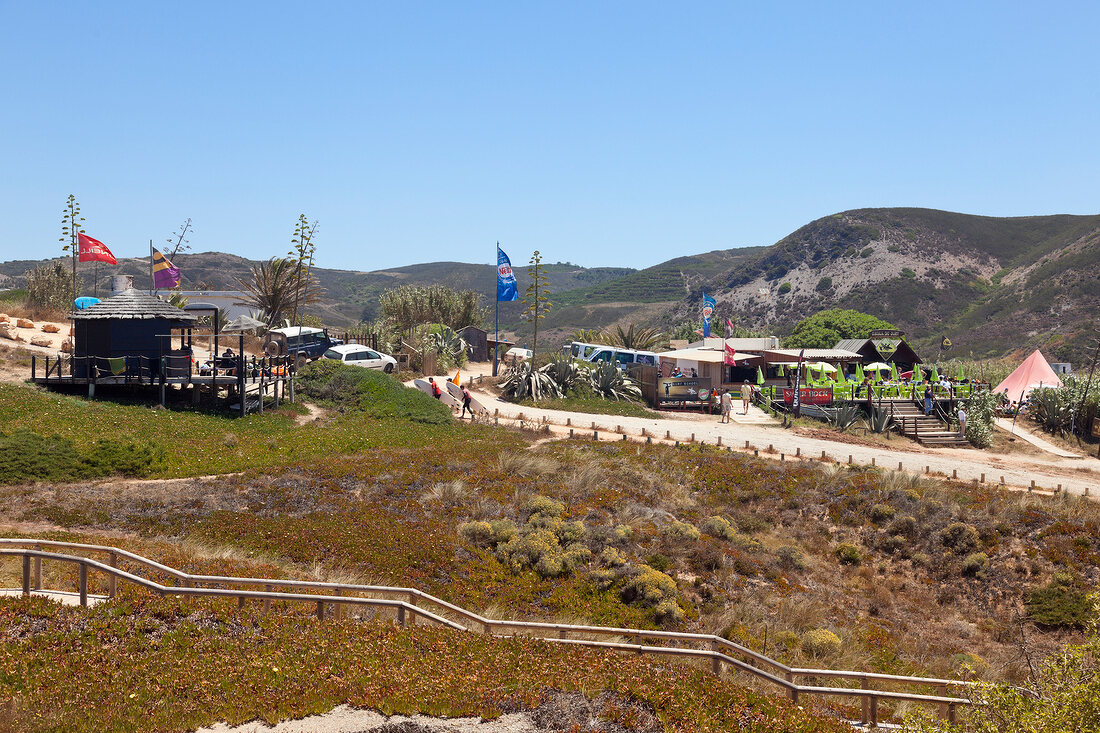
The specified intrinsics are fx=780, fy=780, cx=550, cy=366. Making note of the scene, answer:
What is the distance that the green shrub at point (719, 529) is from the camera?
2036cm

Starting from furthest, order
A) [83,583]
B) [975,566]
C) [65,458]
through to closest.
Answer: [975,566], [65,458], [83,583]

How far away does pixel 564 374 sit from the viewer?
37969mm

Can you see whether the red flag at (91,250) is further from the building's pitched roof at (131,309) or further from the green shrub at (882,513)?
the green shrub at (882,513)

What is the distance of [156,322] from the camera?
1066 inches

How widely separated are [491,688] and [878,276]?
12275cm

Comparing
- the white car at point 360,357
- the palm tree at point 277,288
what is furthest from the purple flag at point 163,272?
the white car at point 360,357

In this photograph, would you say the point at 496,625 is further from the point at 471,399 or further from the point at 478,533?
the point at 471,399

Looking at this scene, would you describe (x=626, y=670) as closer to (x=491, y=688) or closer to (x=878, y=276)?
(x=491, y=688)

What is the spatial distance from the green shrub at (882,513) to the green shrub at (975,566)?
240cm

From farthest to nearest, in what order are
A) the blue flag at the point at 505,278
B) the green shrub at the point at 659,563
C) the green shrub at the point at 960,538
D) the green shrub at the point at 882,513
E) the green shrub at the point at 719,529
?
the blue flag at the point at 505,278
the green shrub at the point at 882,513
the green shrub at the point at 960,538
the green shrub at the point at 719,529
the green shrub at the point at 659,563

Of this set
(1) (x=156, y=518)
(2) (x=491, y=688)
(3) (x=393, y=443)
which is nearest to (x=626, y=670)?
(2) (x=491, y=688)

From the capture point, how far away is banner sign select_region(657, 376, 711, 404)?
124 ft

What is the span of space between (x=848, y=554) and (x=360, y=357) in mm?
25652

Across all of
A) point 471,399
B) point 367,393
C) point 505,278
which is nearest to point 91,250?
point 367,393
